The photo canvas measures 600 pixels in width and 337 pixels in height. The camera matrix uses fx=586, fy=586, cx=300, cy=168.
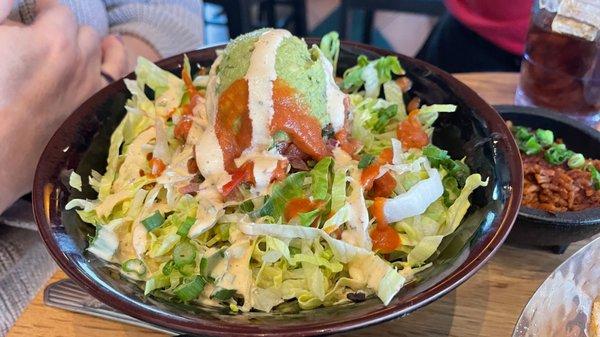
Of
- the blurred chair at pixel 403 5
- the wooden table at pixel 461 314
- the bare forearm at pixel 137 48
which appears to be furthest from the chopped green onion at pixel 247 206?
the blurred chair at pixel 403 5

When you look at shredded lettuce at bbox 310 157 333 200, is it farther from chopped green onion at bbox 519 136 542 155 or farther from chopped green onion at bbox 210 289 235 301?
chopped green onion at bbox 519 136 542 155

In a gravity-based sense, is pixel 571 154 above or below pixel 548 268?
above

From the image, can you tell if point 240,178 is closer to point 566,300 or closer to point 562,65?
point 566,300

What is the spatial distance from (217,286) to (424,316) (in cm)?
29

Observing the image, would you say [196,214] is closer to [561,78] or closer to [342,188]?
[342,188]

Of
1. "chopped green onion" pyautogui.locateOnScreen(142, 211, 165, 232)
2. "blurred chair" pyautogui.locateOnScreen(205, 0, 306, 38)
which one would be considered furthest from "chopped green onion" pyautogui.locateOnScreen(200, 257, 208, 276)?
"blurred chair" pyautogui.locateOnScreen(205, 0, 306, 38)

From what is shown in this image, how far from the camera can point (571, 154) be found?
0.96m

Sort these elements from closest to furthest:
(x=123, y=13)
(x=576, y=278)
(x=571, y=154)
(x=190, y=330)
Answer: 1. (x=190, y=330)
2. (x=576, y=278)
3. (x=571, y=154)
4. (x=123, y=13)

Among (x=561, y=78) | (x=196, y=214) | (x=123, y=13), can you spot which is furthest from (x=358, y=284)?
(x=123, y=13)

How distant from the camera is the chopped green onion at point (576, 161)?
939 millimetres

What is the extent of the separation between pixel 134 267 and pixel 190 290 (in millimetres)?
96

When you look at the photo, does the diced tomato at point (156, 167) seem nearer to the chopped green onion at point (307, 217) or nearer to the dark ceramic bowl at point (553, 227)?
the chopped green onion at point (307, 217)

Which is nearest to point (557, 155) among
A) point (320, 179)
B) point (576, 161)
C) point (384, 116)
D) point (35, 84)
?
point (576, 161)

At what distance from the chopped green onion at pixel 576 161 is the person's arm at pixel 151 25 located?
887 millimetres
